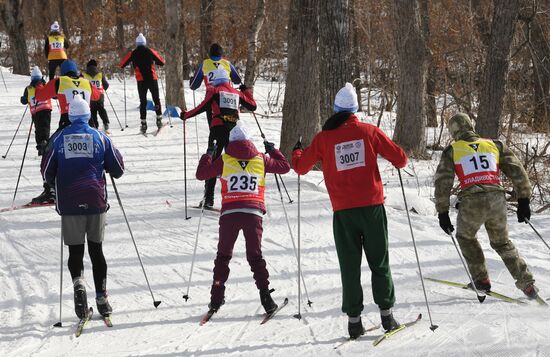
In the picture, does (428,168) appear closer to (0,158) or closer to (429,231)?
(429,231)

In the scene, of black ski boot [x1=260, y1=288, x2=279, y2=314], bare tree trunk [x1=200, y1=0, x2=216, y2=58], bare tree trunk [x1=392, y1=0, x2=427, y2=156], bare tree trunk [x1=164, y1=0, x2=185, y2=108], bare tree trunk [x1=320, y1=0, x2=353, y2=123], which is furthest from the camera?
bare tree trunk [x1=200, y1=0, x2=216, y2=58]

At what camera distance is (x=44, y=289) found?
616 cm

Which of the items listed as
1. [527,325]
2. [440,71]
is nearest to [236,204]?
[527,325]

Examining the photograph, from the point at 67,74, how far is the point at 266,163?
488cm

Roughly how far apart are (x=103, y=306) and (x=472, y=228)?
3.26 m

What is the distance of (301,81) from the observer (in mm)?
10023

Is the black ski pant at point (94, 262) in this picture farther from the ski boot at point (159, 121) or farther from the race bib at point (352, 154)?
the ski boot at point (159, 121)

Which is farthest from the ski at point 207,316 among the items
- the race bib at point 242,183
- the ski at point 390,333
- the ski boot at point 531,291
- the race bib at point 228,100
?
the race bib at point 228,100

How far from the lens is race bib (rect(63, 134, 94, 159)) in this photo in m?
5.21

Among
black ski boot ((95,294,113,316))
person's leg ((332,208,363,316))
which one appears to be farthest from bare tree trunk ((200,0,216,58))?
person's leg ((332,208,363,316))

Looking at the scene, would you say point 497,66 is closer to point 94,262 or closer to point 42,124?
point 42,124

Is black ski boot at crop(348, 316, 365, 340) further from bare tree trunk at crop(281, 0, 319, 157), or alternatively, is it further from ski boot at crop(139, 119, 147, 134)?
ski boot at crop(139, 119, 147, 134)

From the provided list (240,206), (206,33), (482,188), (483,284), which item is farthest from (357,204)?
(206,33)

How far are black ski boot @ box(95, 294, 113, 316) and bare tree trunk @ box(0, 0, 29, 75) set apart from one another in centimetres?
1974
